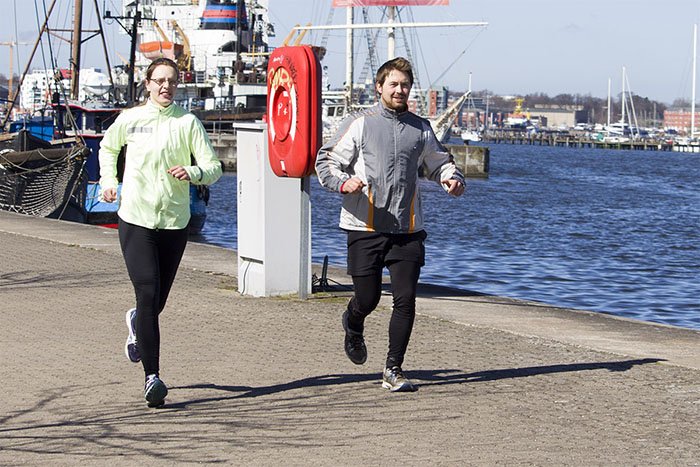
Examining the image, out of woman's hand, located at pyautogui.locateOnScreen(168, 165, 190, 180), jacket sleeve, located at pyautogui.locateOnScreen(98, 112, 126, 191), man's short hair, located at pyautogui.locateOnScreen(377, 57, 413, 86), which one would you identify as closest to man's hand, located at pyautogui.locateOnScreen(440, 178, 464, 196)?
man's short hair, located at pyautogui.locateOnScreen(377, 57, 413, 86)

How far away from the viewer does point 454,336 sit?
9.62 meters

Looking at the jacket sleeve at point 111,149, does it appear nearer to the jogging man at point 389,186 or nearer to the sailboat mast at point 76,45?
the jogging man at point 389,186

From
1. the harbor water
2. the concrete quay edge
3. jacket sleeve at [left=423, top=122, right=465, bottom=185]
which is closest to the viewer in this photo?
jacket sleeve at [left=423, top=122, right=465, bottom=185]

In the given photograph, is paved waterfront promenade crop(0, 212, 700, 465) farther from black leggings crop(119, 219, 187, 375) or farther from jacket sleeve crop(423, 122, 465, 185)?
jacket sleeve crop(423, 122, 465, 185)

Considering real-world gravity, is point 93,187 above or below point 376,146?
below

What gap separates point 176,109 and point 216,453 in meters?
2.17

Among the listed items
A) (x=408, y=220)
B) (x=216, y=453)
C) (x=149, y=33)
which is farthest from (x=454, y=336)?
(x=149, y=33)

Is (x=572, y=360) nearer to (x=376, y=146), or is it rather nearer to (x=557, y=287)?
(x=376, y=146)

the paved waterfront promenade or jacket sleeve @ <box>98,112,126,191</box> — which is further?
jacket sleeve @ <box>98,112,126,191</box>

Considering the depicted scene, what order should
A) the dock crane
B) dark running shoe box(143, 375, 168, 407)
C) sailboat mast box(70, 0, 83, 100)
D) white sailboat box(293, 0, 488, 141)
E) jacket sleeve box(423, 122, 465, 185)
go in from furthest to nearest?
the dock crane
white sailboat box(293, 0, 488, 141)
sailboat mast box(70, 0, 83, 100)
jacket sleeve box(423, 122, 465, 185)
dark running shoe box(143, 375, 168, 407)

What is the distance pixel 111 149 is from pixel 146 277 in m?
0.80

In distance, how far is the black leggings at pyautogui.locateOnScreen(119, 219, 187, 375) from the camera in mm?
7059

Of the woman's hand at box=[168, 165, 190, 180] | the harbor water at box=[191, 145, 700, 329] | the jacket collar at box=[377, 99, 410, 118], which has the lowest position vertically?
the harbor water at box=[191, 145, 700, 329]

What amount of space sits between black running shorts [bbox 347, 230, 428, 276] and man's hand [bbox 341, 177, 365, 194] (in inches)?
14.1
